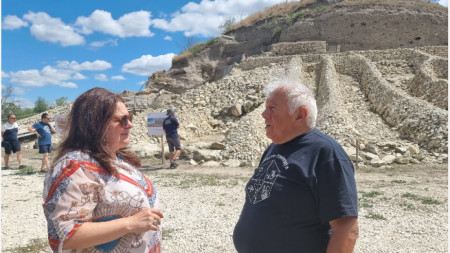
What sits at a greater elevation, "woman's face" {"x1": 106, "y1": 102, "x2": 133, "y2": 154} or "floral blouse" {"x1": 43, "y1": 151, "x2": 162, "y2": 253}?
"woman's face" {"x1": 106, "y1": 102, "x2": 133, "y2": 154}

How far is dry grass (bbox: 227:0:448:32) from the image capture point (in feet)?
91.6

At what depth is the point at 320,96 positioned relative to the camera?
15719 mm

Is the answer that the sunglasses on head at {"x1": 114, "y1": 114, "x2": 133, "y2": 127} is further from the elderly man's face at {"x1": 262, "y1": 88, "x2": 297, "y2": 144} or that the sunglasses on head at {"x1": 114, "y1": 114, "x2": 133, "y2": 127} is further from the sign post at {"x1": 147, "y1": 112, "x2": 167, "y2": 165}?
the sign post at {"x1": 147, "y1": 112, "x2": 167, "y2": 165}

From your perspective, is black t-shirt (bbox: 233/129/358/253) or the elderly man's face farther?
the elderly man's face

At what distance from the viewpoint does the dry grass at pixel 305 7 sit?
2791 centimetres

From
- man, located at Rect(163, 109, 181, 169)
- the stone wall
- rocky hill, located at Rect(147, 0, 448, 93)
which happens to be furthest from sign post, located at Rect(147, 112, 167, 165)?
rocky hill, located at Rect(147, 0, 448, 93)

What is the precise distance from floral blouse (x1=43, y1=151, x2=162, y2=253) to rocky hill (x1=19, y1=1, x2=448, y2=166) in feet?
16.0

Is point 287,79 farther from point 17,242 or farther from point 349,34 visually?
point 349,34

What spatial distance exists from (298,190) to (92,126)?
47.2 inches

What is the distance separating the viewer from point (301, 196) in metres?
1.82

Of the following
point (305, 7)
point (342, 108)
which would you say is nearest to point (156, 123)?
point (342, 108)

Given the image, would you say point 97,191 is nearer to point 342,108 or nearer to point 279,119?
point 279,119

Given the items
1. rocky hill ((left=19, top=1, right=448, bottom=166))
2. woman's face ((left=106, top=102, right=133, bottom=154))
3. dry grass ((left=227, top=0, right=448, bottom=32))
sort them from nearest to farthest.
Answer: woman's face ((left=106, top=102, right=133, bottom=154)) < rocky hill ((left=19, top=1, right=448, bottom=166)) < dry grass ((left=227, top=0, right=448, bottom=32))

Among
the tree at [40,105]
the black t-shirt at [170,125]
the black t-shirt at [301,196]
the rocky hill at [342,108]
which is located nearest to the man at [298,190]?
the black t-shirt at [301,196]
